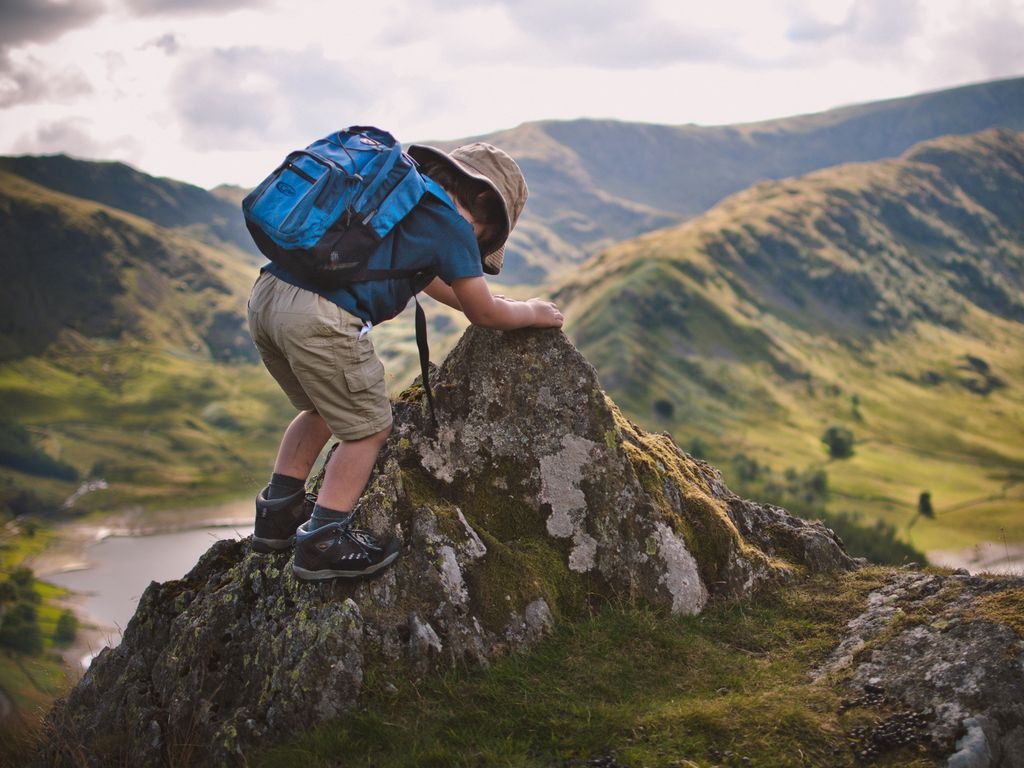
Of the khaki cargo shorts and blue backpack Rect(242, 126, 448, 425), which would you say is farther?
the khaki cargo shorts

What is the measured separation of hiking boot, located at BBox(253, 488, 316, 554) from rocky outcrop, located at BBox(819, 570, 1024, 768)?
4997 mm

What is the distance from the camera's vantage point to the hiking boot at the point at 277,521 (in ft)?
24.8

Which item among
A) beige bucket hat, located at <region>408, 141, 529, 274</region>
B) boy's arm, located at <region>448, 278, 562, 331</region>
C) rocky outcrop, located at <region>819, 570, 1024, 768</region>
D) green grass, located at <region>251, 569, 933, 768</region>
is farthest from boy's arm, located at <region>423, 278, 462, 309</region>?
rocky outcrop, located at <region>819, 570, 1024, 768</region>

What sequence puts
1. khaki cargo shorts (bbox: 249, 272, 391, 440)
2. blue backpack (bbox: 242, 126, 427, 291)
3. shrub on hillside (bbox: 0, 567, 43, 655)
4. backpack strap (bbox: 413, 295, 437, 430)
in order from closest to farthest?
1. blue backpack (bbox: 242, 126, 427, 291)
2. khaki cargo shorts (bbox: 249, 272, 391, 440)
3. backpack strap (bbox: 413, 295, 437, 430)
4. shrub on hillside (bbox: 0, 567, 43, 655)

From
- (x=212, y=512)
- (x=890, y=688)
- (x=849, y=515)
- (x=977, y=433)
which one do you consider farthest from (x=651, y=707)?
(x=977, y=433)

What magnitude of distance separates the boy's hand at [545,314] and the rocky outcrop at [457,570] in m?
0.44

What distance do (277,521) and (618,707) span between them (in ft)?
11.9

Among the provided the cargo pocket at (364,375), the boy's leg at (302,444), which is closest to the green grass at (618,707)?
the boy's leg at (302,444)

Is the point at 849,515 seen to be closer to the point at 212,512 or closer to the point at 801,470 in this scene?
the point at 801,470

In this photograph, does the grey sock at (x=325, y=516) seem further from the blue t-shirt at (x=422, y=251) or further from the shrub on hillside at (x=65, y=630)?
the shrub on hillside at (x=65, y=630)

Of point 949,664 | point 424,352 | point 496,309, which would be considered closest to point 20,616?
point 424,352

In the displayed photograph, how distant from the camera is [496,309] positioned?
7.06m

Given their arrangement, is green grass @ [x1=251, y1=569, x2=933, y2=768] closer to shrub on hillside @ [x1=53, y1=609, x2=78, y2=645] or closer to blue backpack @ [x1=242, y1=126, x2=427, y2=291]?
blue backpack @ [x1=242, y1=126, x2=427, y2=291]

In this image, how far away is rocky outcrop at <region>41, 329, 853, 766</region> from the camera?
6.65m
